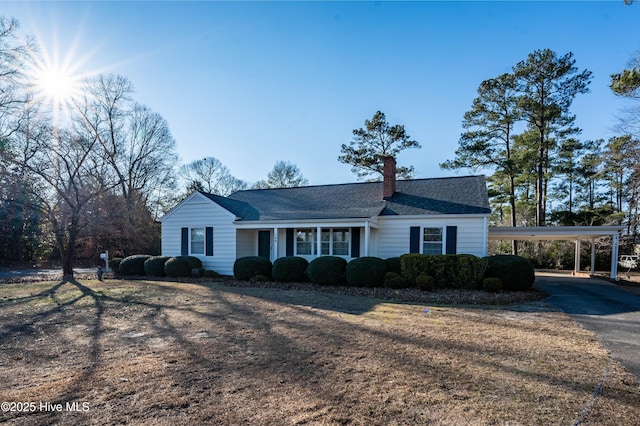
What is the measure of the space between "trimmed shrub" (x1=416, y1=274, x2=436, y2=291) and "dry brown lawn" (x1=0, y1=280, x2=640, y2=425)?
3951 millimetres

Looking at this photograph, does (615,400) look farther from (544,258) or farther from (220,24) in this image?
(544,258)

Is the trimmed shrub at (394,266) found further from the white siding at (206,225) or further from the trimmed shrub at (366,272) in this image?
the white siding at (206,225)

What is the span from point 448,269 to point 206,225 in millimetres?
11175

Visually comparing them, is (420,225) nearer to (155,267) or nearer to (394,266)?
(394,266)

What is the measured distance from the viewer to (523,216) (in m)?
30.8

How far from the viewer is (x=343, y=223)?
14539 millimetres

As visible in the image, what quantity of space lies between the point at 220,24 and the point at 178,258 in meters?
10.2

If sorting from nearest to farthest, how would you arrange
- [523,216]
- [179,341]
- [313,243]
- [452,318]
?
[179,341] < [452,318] < [313,243] < [523,216]

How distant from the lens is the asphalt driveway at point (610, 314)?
5340 millimetres

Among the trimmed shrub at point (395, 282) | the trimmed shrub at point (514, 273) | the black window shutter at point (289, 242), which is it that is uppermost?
the black window shutter at point (289, 242)

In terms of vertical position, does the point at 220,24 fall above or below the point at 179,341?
above

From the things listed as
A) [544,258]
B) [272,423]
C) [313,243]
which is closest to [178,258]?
[313,243]

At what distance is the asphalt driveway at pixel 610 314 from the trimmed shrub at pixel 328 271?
6669mm

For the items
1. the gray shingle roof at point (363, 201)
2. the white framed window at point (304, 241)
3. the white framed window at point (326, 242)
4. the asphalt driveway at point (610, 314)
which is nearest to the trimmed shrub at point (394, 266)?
the gray shingle roof at point (363, 201)
